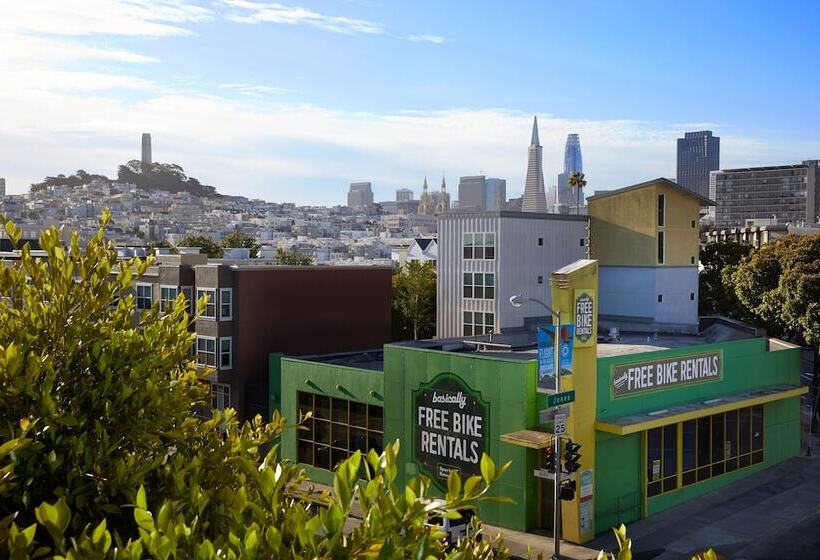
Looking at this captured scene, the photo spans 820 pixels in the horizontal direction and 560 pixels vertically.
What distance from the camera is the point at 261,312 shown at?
43.6 meters

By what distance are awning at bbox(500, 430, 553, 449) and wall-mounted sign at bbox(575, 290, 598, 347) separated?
3217mm

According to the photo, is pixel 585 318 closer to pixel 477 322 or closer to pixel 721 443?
pixel 721 443

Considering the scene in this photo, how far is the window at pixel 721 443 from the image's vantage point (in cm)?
3381

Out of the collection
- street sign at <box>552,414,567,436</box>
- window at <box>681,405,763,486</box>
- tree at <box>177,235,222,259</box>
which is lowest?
window at <box>681,405,763,486</box>

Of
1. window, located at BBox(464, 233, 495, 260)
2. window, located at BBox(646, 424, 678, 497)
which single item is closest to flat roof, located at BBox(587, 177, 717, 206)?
window, located at BBox(464, 233, 495, 260)

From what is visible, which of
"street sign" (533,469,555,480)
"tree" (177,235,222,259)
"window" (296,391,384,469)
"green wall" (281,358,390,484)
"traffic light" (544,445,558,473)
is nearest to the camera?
"street sign" (533,469,555,480)

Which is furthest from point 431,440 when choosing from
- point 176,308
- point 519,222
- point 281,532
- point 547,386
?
point 281,532

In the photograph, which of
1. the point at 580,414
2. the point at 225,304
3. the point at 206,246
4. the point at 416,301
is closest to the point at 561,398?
the point at 580,414

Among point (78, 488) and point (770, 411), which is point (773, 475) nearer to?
point (770, 411)

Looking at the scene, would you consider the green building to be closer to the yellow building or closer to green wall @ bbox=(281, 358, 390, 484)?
green wall @ bbox=(281, 358, 390, 484)

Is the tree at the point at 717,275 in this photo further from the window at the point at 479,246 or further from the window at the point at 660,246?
the window at the point at 479,246

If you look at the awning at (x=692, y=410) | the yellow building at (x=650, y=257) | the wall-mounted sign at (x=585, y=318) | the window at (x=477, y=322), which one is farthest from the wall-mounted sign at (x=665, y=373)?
the window at (x=477, y=322)

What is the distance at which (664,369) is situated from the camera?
→ 32844 mm

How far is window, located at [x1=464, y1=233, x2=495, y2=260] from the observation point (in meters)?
44.2
